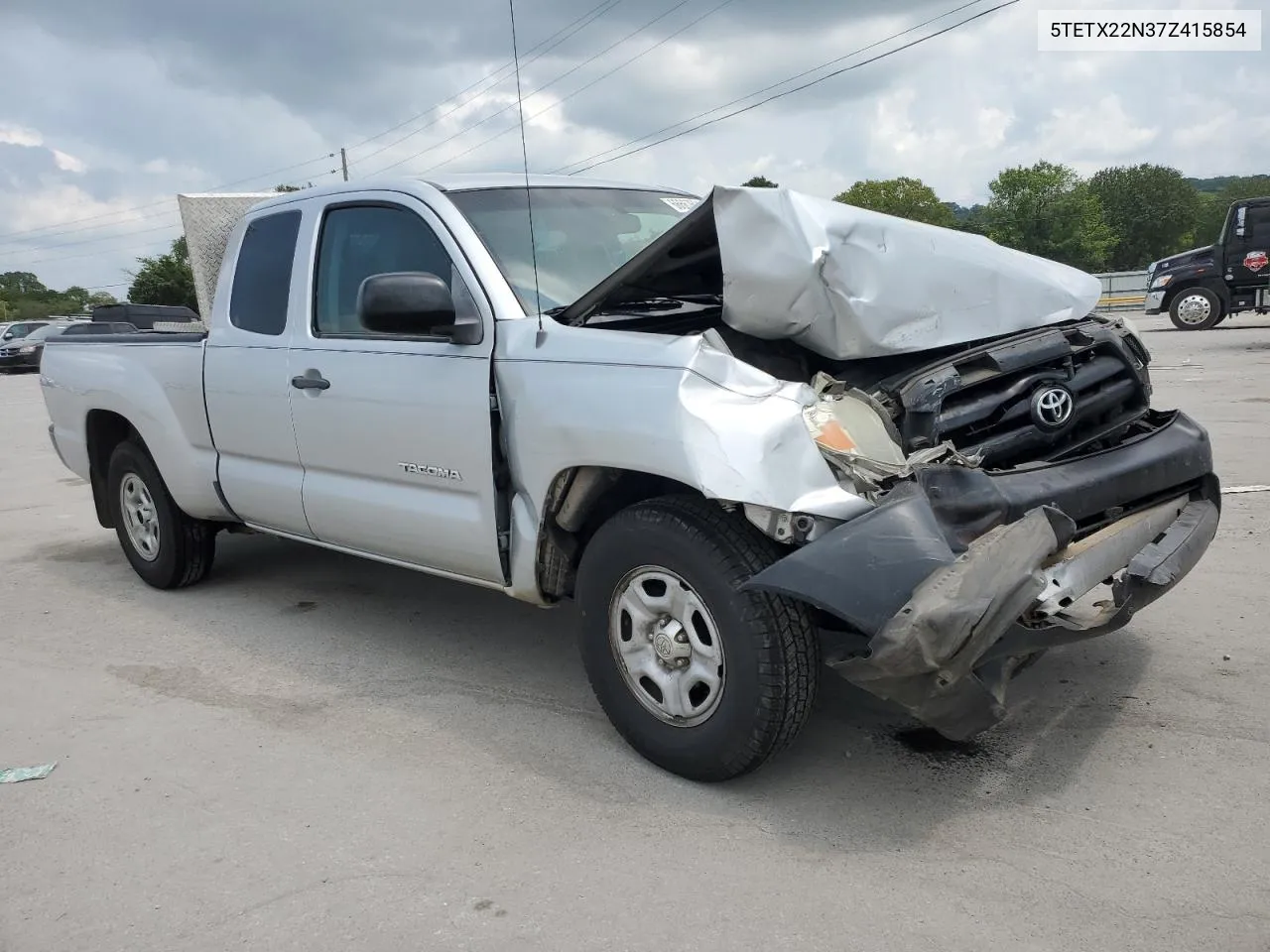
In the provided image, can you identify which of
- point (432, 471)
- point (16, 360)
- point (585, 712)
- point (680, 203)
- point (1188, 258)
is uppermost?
point (680, 203)

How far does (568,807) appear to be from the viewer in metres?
3.18

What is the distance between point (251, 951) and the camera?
256cm

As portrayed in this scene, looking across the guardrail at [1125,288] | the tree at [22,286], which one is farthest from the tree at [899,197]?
the tree at [22,286]

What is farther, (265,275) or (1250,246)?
(1250,246)

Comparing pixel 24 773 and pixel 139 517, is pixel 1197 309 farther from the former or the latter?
pixel 24 773

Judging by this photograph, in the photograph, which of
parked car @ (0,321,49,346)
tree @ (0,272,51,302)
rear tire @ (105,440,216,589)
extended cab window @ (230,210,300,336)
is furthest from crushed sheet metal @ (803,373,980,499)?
tree @ (0,272,51,302)

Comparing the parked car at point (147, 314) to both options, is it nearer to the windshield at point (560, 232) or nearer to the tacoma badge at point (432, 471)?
the windshield at point (560, 232)

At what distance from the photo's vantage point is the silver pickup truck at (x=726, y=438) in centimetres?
284

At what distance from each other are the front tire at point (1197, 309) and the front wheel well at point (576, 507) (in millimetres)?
19535

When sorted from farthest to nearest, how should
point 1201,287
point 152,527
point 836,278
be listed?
point 1201,287 < point 152,527 < point 836,278

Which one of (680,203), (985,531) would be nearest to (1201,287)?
(680,203)

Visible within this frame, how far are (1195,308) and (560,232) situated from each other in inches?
760

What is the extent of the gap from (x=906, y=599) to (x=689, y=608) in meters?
0.73

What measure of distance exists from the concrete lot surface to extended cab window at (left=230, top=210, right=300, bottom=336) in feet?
4.88
